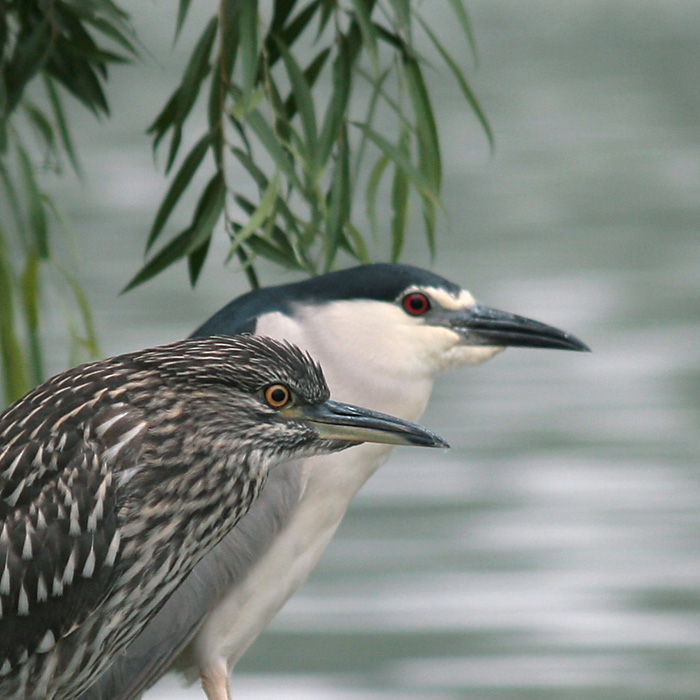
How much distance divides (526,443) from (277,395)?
3.48 meters

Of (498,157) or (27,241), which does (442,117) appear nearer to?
(498,157)

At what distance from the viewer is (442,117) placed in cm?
941

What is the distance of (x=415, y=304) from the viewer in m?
2.15

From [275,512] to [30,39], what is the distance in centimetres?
67

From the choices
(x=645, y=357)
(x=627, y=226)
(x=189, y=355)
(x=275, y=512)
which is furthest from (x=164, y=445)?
(x=627, y=226)

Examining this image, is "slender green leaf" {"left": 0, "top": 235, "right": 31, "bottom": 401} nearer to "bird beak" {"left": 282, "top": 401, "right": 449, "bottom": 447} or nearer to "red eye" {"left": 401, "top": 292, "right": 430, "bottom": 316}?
"red eye" {"left": 401, "top": 292, "right": 430, "bottom": 316}

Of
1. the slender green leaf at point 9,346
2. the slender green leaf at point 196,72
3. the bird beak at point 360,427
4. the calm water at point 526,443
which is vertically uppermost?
the slender green leaf at point 196,72

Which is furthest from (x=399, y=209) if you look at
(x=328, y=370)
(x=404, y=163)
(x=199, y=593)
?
(x=199, y=593)

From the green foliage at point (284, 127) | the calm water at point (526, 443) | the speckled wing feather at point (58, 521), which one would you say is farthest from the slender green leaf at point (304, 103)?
the calm water at point (526, 443)

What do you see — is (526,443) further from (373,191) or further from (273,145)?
(273,145)

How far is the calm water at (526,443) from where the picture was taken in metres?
3.62

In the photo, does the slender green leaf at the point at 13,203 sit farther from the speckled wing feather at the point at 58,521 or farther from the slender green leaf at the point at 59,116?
the speckled wing feather at the point at 58,521

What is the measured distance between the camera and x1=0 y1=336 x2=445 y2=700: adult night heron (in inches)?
58.7

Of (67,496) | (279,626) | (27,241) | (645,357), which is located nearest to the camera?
(67,496)
